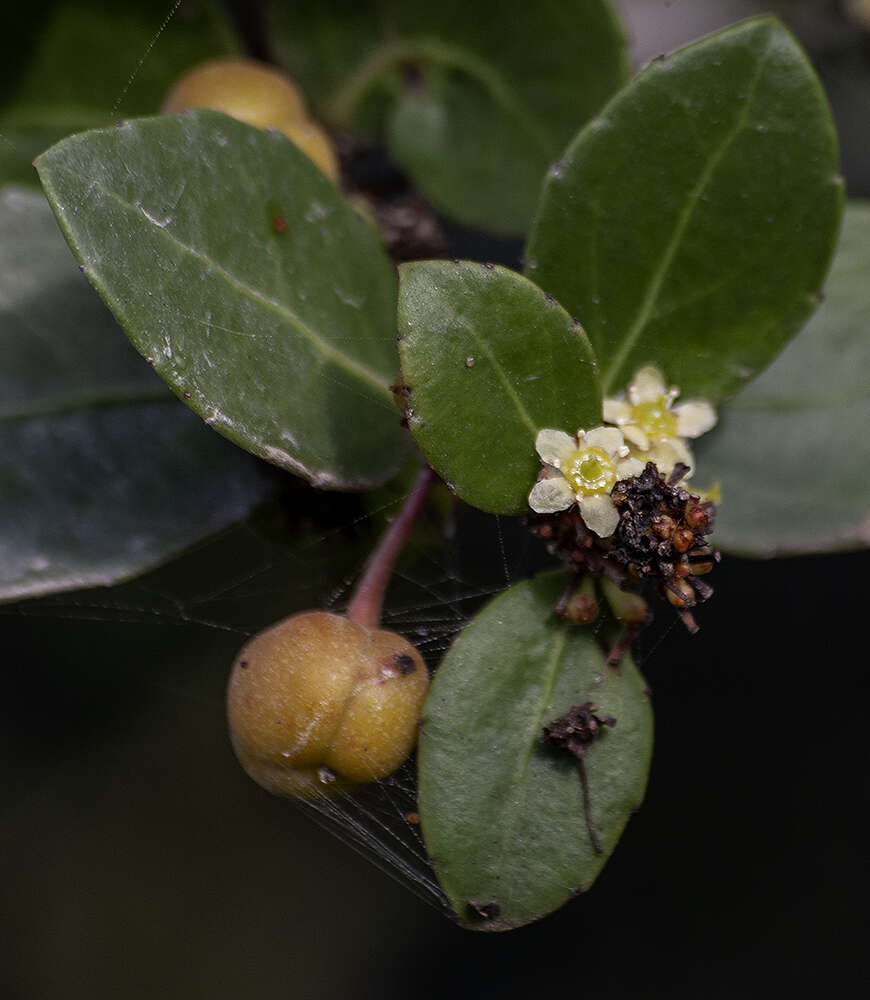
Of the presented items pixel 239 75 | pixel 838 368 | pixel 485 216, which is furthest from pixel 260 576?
pixel 838 368

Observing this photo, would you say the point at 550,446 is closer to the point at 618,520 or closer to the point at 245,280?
the point at 618,520

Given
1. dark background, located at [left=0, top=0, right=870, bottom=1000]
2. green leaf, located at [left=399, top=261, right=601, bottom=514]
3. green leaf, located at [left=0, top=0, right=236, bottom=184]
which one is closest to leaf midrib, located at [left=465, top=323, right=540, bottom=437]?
green leaf, located at [left=399, top=261, right=601, bottom=514]

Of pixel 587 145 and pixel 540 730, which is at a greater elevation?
pixel 587 145

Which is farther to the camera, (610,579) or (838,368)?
(838,368)

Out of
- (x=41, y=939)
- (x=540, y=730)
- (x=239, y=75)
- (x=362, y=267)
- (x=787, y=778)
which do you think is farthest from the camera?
(x=41, y=939)

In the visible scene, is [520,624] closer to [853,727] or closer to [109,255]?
[109,255]

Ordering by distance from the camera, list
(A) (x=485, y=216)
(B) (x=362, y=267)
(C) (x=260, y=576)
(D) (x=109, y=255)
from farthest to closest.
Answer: (C) (x=260, y=576) → (A) (x=485, y=216) → (B) (x=362, y=267) → (D) (x=109, y=255)

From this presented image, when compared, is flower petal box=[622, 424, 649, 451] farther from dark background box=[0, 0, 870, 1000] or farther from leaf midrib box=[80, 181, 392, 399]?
dark background box=[0, 0, 870, 1000]
